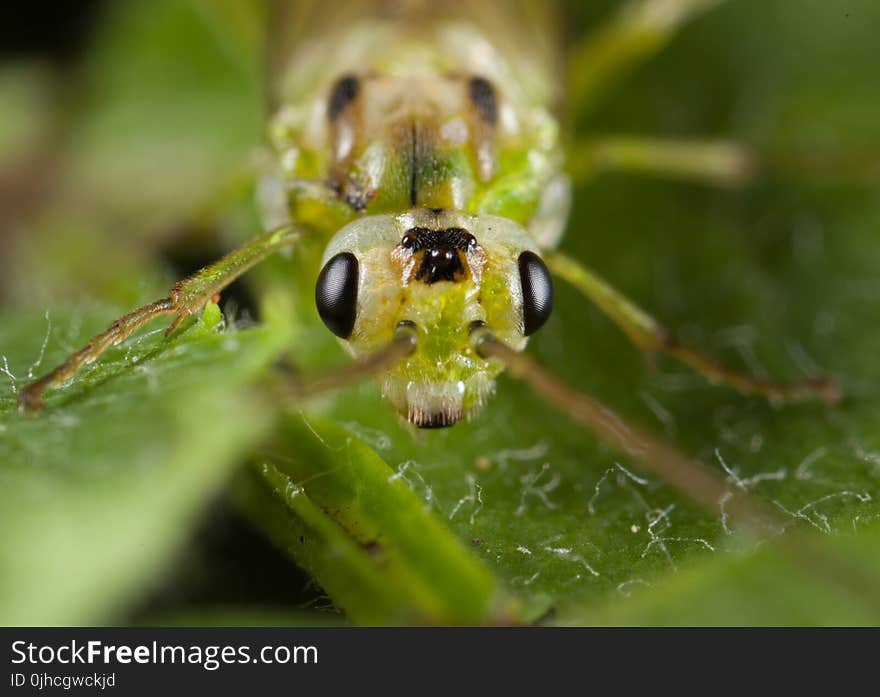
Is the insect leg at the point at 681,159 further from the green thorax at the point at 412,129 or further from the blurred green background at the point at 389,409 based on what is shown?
the green thorax at the point at 412,129

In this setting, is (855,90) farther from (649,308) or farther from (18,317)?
(18,317)

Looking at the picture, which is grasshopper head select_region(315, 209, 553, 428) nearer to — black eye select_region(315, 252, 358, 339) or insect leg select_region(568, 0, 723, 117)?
black eye select_region(315, 252, 358, 339)

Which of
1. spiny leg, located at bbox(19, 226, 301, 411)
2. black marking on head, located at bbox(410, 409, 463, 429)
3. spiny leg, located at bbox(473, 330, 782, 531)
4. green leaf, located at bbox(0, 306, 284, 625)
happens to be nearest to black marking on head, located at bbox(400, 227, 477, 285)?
spiny leg, located at bbox(473, 330, 782, 531)

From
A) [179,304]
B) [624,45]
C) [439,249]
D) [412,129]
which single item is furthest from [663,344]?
[624,45]

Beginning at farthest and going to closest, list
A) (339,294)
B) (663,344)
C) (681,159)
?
(681,159)
(663,344)
(339,294)

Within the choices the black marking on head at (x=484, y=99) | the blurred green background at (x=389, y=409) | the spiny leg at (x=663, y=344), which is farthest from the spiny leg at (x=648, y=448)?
the black marking on head at (x=484, y=99)

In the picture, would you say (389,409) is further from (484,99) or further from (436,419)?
(484,99)

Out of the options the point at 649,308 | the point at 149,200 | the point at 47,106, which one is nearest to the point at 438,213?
the point at 649,308
